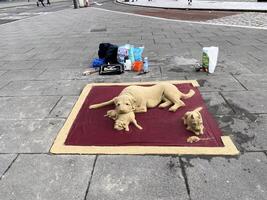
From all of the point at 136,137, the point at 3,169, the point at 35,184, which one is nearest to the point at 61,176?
the point at 35,184

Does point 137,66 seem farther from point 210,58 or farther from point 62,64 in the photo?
point 62,64

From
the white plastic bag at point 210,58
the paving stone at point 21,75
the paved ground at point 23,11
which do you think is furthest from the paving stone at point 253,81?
the paved ground at point 23,11

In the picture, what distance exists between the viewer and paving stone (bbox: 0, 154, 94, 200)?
272 cm

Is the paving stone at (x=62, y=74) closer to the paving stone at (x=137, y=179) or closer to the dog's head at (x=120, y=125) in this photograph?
the dog's head at (x=120, y=125)

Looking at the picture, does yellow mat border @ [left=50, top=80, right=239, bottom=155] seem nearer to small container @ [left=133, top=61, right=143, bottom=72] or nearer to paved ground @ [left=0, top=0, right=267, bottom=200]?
paved ground @ [left=0, top=0, right=267, bottom=200]

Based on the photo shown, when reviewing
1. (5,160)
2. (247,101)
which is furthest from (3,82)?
(247,101)

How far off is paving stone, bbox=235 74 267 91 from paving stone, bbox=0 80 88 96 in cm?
308

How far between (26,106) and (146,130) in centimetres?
224

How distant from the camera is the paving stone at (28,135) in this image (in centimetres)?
349

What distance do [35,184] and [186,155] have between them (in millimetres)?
1666

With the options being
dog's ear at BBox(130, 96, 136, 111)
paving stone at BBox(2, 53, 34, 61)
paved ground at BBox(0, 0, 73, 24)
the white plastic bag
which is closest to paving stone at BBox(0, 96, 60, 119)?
dog's ear at BBox(130, 96, 136, 111)

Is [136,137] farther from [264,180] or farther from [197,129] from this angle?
[264,180]

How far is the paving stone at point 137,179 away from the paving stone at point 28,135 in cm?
89

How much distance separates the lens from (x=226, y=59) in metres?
6.74
